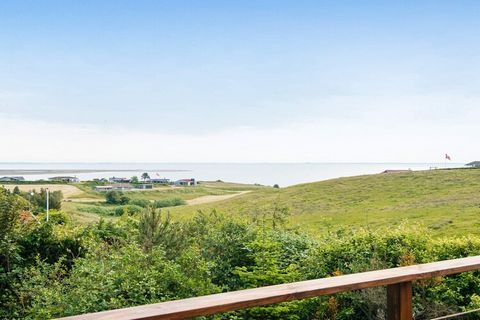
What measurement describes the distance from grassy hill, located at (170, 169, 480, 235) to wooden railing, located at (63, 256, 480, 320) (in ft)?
37.1

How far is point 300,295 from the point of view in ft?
4.76

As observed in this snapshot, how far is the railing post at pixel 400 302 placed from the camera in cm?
163

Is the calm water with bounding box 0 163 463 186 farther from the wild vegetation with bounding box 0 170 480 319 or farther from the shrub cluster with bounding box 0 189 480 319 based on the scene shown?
the shrub cluster with bounding box 0 189 480 319

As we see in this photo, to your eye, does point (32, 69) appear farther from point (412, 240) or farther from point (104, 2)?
point (412, 240)

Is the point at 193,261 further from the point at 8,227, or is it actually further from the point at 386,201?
the point at 386,201

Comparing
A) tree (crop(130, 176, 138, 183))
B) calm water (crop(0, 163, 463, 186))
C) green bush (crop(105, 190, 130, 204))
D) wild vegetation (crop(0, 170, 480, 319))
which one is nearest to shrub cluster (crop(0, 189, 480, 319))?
wild vegetation (crop(0, 170, 480, 319))

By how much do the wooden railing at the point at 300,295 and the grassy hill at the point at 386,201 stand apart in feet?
37.1

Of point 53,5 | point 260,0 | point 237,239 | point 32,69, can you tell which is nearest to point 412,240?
point 237,239

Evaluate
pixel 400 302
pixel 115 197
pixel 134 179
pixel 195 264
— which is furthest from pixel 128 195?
pixel 400 302

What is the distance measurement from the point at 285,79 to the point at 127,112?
7781 millimetres

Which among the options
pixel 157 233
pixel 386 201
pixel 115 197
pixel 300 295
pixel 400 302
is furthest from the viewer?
pixel 115 197

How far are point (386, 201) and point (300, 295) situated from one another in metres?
25.8

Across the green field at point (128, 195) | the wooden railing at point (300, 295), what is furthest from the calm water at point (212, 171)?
the wooden railing at point (300, 295)

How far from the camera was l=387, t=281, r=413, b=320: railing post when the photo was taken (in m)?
1.63
